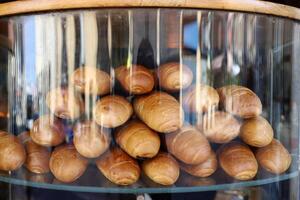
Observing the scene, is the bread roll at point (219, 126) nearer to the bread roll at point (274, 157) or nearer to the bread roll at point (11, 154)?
the bread roll at point (274, 157)

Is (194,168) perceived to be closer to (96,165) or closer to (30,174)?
(96,165)

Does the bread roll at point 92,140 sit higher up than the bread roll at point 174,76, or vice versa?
the bread roll at point 174,76

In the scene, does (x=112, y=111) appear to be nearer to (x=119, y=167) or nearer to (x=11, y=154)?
(x=119, y=167)

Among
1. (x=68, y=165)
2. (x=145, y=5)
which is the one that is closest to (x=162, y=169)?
(x=68, y=165)

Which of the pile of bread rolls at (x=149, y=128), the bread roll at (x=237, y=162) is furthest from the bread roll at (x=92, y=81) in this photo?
the bread roll at (x=237, y=162)

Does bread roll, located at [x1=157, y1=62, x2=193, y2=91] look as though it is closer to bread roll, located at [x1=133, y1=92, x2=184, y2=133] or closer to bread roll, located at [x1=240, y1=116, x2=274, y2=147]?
bread roll, located at [x1=133, y1=92, x2=184, y2=133]

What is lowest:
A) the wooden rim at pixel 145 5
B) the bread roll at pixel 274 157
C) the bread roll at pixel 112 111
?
the bread roll at pixel 274 157
